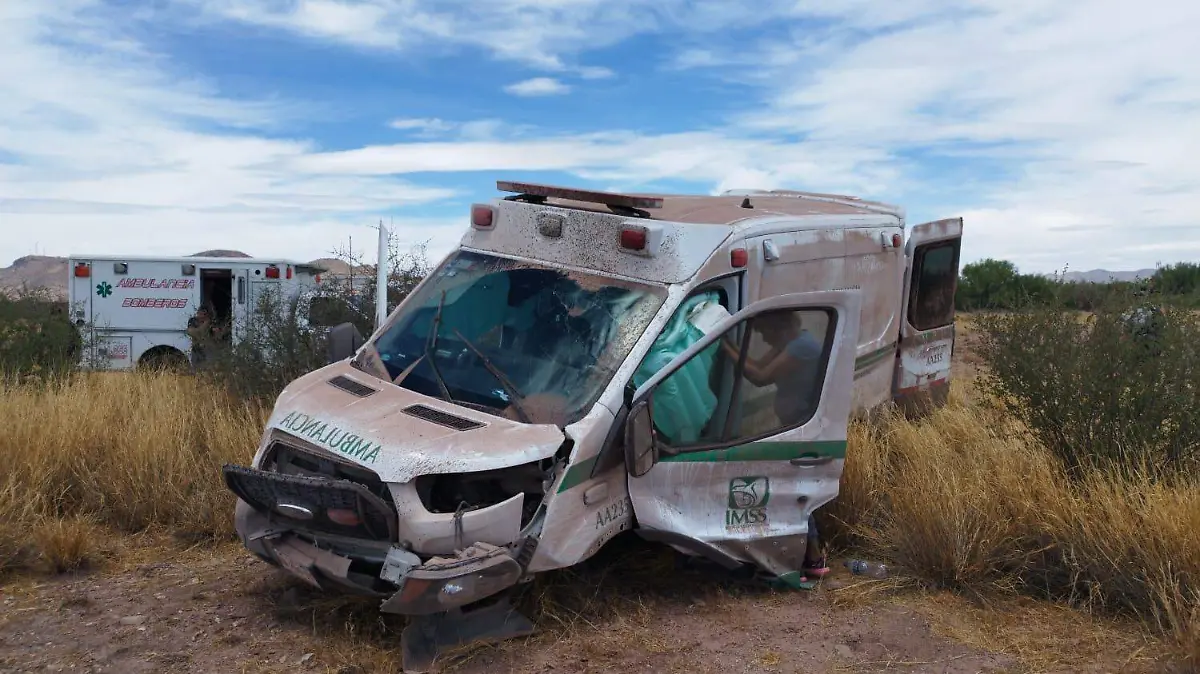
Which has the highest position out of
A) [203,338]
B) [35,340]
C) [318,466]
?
[203,338]

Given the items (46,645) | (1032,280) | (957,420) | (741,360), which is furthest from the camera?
(1032,280)

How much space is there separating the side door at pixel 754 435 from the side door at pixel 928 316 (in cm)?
288

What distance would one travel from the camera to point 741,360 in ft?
16.8

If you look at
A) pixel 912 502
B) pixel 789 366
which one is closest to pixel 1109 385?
pixel 912 502

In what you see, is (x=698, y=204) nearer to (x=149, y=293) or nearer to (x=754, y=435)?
(x=754, y=435)

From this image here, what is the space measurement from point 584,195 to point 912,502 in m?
2.62

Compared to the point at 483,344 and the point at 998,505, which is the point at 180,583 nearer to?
the point at 483,344

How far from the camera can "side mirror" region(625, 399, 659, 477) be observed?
4559 millimetres

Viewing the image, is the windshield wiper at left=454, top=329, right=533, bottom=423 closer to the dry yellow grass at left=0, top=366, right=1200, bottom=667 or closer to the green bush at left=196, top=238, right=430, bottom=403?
the dry yellow grass at left=0, top=366, right=1200, bottom=667

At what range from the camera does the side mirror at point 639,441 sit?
179 inches

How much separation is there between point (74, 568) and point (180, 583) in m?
0.70

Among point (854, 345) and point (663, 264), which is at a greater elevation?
point (663, 264)

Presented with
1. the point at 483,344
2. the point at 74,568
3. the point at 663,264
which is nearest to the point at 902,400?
the point at 663,264

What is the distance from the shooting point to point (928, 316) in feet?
27.3
